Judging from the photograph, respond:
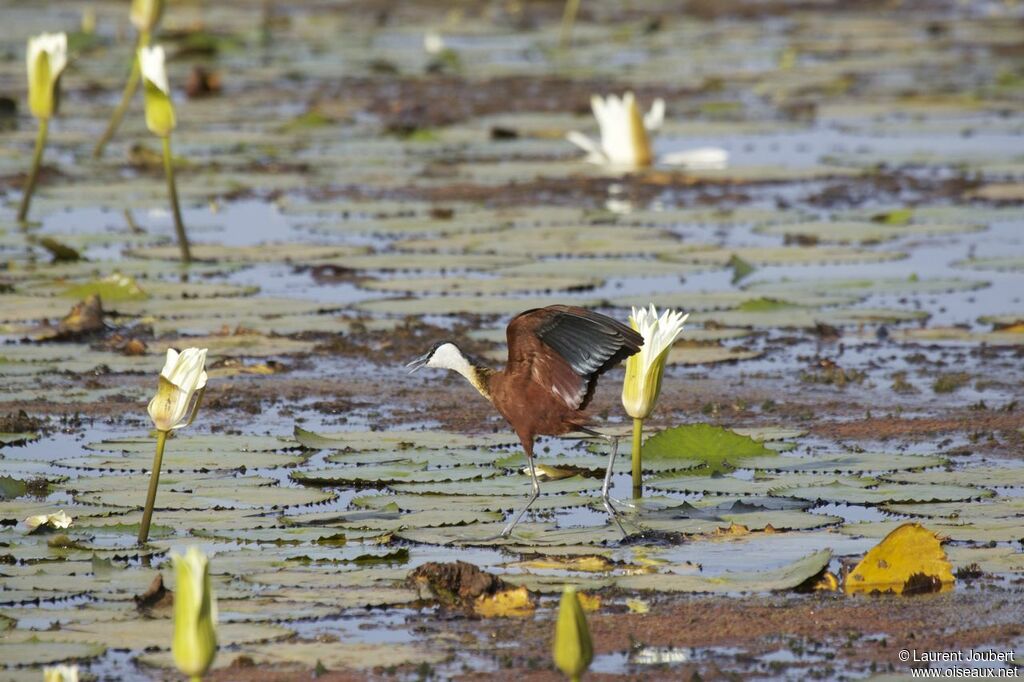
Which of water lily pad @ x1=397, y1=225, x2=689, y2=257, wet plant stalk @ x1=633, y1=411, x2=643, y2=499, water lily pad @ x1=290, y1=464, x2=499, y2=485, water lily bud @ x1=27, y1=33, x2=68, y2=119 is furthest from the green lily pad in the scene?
water lily bud @ x1=27, y1=33, x2=68, y2=119

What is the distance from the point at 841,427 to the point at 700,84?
12.8 m

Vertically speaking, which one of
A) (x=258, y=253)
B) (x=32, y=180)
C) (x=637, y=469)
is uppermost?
(x=32, y=180)

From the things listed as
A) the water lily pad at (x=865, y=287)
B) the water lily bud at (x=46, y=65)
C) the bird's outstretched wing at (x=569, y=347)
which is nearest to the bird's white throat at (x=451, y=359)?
the bird's outstretched wing at (x=569, y=347)

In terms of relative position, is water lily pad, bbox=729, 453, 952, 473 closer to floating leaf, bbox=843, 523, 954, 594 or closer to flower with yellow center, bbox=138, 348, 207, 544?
floating leaf, bbox=843, 523, 954, 594

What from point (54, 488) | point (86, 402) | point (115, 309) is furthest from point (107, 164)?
point (54, 488)

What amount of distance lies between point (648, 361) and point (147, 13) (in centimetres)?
609

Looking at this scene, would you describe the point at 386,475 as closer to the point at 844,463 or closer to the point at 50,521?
the point at 50,521

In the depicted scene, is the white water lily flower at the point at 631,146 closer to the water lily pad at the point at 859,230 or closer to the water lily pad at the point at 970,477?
the water lily pad at the point at 859,230

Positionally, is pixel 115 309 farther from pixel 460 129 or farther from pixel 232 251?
pixel 460 129

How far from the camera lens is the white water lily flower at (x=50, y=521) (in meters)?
4.94

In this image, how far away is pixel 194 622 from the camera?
2938mm

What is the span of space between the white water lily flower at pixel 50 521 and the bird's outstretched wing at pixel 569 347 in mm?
1296

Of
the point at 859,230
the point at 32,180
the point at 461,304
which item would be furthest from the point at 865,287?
the point at 32,180

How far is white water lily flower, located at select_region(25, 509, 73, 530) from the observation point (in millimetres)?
4941
